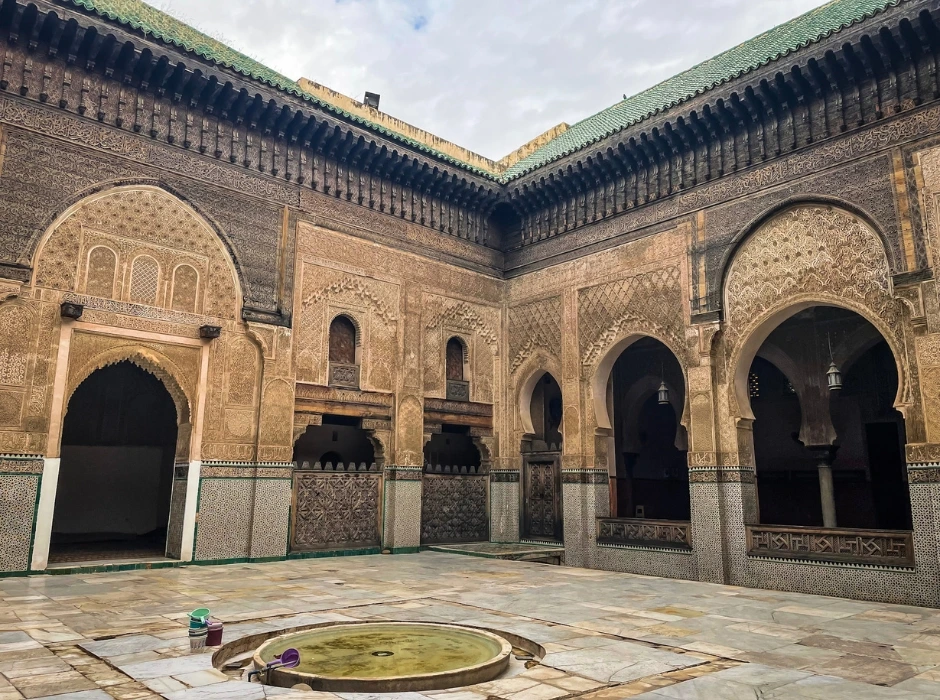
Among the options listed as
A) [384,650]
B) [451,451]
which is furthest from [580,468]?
[384,650]

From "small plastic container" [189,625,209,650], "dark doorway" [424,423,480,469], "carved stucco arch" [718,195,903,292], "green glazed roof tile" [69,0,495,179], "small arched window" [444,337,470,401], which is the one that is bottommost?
"small plastic container" [189,625,209,650]

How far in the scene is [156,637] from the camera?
142 inches

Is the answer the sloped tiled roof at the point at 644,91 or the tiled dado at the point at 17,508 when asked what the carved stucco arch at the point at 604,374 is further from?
the tiled dado at the point at 17,508

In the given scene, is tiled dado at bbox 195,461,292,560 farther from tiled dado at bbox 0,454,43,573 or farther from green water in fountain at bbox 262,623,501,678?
green water in fountain at bbox 262,623,501,678

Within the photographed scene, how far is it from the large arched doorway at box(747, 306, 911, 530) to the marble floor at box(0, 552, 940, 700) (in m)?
2.28

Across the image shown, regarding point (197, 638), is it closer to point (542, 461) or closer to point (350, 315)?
point (350, 315)

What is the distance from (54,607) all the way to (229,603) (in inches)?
40.7

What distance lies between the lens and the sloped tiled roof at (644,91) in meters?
7.39

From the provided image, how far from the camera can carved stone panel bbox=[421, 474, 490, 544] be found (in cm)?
871

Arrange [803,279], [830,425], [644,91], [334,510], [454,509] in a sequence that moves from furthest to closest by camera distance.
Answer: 1. [644,91]
2. [454,509]
3. [334,510]
4. [830,425]
5. [803,279]

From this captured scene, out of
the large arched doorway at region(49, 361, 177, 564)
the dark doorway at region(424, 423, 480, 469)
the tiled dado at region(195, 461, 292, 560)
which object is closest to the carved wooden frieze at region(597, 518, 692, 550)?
the dark doorway at region(424, 423, 480, 469)

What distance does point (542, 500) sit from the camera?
354 inches

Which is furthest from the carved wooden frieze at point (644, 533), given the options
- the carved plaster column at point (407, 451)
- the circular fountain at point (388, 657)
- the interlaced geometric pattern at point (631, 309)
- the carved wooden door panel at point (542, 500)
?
the circular fountain at point (388, 657)

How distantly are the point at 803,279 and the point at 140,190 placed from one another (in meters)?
6.27
